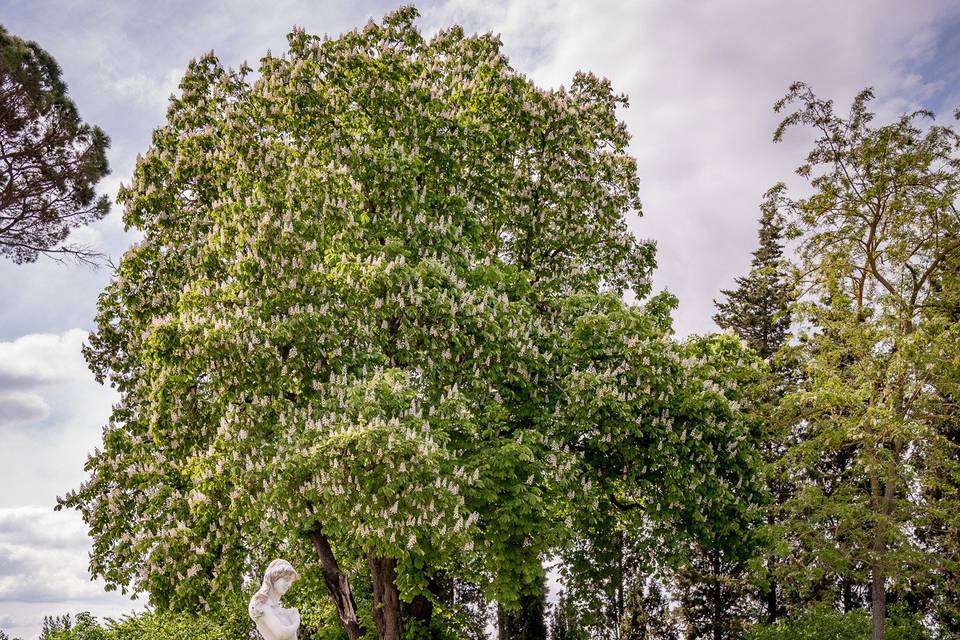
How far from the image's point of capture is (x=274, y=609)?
991 cm

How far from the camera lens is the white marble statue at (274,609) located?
32.0 feet

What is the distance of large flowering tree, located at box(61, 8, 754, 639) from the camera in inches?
531

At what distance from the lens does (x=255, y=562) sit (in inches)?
711

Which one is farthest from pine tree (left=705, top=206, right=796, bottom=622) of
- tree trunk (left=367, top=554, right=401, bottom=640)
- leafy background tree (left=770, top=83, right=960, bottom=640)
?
tree trunk (left=367, top=554, right=401, bottom=640)

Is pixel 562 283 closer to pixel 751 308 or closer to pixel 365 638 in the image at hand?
pixel 365 638

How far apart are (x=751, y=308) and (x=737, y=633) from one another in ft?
37.6

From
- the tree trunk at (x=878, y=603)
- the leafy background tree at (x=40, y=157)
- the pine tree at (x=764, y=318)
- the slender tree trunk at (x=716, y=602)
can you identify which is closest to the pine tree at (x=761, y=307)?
the pine tree at (x=764, y=318)

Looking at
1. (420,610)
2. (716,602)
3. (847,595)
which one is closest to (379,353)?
(420,610)

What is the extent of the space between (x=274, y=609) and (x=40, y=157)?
13.9 meters

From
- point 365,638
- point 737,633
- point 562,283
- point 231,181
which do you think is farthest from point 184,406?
point 737,633

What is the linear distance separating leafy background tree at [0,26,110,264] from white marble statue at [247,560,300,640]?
491 inches

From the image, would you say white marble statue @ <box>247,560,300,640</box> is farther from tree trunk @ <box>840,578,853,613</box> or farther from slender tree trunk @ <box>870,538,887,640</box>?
tree trunk @ <box>840,578,853,613</box>

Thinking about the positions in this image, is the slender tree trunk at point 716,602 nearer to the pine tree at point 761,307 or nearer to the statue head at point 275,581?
the pine tree at point 761,307

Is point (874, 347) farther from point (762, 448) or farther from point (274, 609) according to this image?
point (274, 609)
